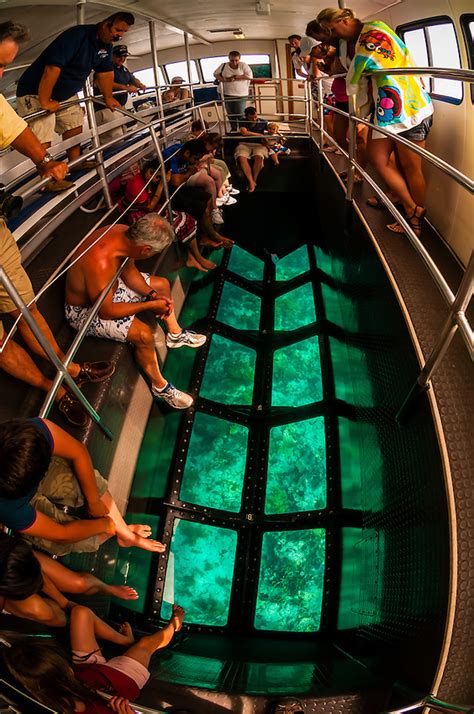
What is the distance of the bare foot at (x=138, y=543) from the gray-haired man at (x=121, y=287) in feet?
3.13

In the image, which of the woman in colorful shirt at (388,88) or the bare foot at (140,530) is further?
the woman in colorful shirt at (388,88)

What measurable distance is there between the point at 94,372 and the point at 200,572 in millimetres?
1260

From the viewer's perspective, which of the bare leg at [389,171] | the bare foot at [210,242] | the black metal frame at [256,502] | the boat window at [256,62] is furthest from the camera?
the boat window at [256,62]

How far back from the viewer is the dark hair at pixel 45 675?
1051mm

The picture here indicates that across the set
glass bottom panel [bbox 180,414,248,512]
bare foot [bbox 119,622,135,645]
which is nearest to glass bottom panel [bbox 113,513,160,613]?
bare foot [bbox 119,622,135,645]

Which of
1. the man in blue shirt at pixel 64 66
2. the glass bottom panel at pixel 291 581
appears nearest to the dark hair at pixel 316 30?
the man in blue shirt at pixel 64 66

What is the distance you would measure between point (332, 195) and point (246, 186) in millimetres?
2382

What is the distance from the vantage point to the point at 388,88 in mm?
2174

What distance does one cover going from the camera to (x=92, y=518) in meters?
1.65

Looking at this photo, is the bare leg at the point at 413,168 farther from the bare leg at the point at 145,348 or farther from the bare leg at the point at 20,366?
the bare leg at the point at 20,366

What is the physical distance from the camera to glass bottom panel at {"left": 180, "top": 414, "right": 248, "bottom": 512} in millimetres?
2484

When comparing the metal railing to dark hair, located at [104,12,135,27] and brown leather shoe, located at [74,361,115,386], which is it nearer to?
brown leather shoe, located at [74,361,115,386]

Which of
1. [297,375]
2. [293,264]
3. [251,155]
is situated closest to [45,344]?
[297,375]

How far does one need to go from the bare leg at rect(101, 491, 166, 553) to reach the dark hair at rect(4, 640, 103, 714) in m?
0.65
